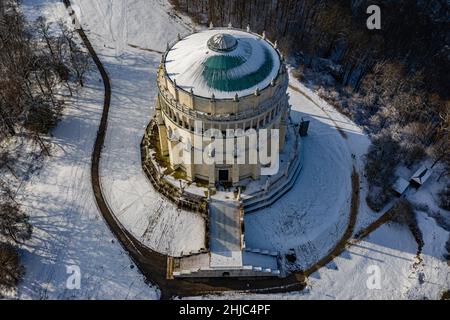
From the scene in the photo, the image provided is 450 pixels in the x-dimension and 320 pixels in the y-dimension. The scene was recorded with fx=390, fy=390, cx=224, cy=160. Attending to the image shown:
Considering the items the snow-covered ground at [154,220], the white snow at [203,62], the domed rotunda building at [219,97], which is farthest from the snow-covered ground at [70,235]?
the white snow at [203,62]

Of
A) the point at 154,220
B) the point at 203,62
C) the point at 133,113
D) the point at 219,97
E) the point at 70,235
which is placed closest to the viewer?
the point at 219,97

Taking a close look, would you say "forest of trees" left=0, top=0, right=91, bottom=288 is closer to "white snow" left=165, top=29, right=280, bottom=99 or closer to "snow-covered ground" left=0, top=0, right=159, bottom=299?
"snow-covered ground" left=0, top=0, right=159, bottom=299

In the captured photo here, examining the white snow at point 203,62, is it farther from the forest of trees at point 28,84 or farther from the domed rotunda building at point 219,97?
the forest of trees at point 28,84

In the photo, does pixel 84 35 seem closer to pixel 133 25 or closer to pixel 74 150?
pixel 133 25

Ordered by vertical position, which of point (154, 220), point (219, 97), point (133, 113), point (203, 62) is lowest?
point (154, 220)

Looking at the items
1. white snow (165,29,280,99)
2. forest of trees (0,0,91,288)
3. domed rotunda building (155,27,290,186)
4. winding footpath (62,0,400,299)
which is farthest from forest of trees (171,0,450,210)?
forest of trees (0,0,91,288)

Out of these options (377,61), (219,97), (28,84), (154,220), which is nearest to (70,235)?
(154,220)

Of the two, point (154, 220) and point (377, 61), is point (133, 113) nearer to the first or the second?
point (154, 220)
